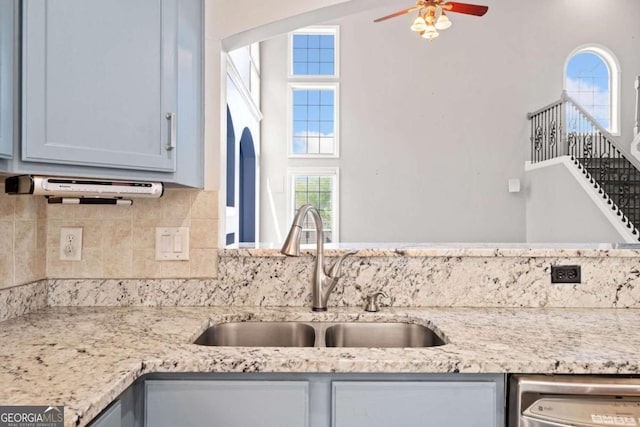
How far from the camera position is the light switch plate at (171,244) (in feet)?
5.72

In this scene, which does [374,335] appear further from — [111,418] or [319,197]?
[319,197]

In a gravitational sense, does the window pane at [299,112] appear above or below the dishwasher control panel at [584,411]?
above

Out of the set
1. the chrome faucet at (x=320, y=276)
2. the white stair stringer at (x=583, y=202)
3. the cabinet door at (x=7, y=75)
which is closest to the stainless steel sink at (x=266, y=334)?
the chrome faucet at (x=320, y=276)

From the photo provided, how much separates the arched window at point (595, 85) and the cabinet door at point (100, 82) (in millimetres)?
6835

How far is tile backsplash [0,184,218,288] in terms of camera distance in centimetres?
172

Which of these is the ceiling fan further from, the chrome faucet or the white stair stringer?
the chrome faucet

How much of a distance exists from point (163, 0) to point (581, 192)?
5.40 metres

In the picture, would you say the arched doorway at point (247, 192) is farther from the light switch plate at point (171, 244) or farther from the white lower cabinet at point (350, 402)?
the white lower cabinet at point (350, 402)

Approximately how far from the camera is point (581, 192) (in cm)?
539

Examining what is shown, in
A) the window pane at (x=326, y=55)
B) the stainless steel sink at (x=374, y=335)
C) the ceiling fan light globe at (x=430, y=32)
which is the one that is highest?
the window pane at (x=326, y=55)

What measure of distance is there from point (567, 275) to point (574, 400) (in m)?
0.77

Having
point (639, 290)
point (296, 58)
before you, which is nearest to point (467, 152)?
point (296, 58)

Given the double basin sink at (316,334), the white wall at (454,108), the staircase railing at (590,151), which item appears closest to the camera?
the double basin sink at (316,334)

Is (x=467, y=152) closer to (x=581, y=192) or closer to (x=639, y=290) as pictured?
(x=581, y=192)
